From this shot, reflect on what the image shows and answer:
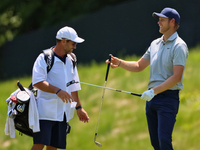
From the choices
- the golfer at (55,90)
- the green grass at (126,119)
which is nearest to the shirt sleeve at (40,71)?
the golfer at (55,90)

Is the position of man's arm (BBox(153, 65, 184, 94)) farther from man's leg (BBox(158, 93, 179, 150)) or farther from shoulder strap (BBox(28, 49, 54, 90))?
shoulder strap (BBox(28, 49, 54, 90))

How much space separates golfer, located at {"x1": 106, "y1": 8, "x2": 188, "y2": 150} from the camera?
517cm

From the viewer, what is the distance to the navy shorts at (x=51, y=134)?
552cm

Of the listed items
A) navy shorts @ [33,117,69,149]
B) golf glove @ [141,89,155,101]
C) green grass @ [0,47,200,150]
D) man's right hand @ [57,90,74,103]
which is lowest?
green grass @ [0,47,200,150]

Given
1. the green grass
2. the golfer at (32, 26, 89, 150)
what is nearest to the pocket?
the golfer at (32, 26, 89, 150)

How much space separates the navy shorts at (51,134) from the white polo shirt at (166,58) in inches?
53.9

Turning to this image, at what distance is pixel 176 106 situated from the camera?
17.6 feet

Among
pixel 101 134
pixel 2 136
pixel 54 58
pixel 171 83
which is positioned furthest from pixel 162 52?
pixel 2 136

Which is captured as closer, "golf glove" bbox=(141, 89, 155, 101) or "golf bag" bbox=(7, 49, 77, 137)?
"golf glove" bbox=(141, 89, 155, 101)

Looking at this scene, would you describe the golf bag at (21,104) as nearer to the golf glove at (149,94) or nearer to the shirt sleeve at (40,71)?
the shirt sleeve at (40,71)

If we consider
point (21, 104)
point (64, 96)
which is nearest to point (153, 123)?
point (64, 96)

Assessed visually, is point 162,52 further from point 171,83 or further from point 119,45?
point 119,45

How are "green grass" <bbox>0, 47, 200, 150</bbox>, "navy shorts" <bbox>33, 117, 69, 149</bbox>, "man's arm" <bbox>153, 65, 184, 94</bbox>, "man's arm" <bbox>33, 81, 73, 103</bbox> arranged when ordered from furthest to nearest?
"green grass" <bbox>0, 47, 200, 150</bbox>, "navy shorts" <bbox>33, 117, 69, 149</bbox>, "man's arm" <bbox>33, 81, 73, 103</bbox>, "man's arm" <bbox>153, 65, 184, 94</bbox>

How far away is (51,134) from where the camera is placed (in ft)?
18.8
